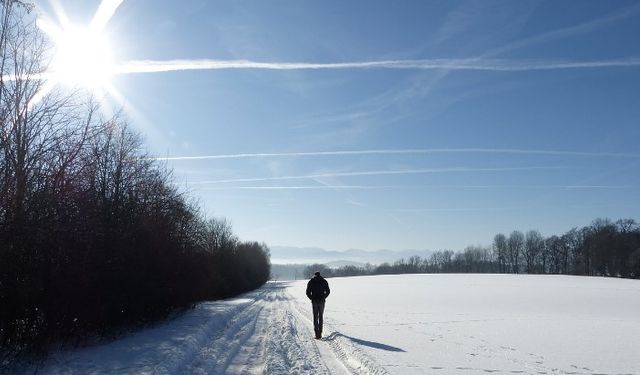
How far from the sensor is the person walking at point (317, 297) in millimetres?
15844

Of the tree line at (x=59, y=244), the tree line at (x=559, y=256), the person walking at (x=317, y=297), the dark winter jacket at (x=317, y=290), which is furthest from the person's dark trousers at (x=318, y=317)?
the tree line at (x=559, y=256)

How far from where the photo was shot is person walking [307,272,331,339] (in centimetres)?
1584

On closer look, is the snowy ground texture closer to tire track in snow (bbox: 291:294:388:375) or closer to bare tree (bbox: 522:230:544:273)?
tire track in snow (bbox: 291:294:388:375)

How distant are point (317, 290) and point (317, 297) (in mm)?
266

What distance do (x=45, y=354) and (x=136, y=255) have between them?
7.49m

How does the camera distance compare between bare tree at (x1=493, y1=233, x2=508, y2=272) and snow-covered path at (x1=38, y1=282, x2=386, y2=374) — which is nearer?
snow-covered path at (x1=38, y1=282, x2=386, y2=374)

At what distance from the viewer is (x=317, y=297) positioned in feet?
54.2

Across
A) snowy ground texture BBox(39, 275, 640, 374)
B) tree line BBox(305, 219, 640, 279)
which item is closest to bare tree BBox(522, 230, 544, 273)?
tree line BBox(305, 219, 640, 279)

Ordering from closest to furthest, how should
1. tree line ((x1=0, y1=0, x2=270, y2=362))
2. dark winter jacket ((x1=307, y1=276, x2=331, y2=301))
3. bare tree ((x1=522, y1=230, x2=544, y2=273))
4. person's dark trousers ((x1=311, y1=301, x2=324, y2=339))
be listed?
tree line ((x1=0, y1=0, x2=270, y2=362)), person's dark trousers ((x1=311, y1=301, x2=324, y2=339)), dark winter jacket ((x1=307, y1=276, x2=331, y2=301)), bare tree ((x1=522, y1=230, x2=544, y2=273))

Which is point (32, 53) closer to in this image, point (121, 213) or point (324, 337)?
point (121, 213)

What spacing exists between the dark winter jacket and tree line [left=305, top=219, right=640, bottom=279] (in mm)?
97651

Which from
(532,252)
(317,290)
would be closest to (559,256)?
(532,252)

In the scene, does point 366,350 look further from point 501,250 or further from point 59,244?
point 501,250

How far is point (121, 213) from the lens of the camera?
1823 centimetres
